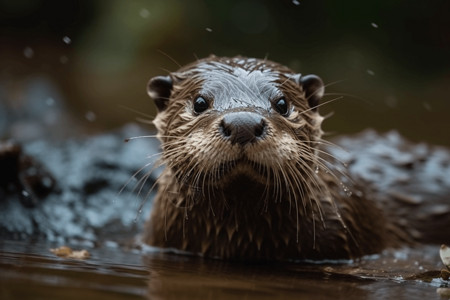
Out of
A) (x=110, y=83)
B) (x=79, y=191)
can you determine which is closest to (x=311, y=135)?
(x=79, y=191)

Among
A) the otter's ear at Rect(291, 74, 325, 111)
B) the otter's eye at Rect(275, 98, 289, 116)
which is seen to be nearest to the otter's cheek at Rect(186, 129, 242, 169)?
the otter's eye at Rect(275, 98, 289, 116)

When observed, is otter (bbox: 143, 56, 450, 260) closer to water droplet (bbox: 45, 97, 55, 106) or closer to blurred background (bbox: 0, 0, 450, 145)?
water droplet (bbox: 45, 97, 55, 106)

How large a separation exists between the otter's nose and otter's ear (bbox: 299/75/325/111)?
2.57 ft

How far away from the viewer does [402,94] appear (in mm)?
10086

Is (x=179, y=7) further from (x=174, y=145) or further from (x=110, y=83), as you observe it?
(x=174, y=145)

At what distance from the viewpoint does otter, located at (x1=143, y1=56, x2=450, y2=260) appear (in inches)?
106

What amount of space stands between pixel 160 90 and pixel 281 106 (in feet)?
2.04

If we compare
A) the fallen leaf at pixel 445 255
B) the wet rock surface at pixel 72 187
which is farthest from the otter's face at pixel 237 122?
the wet rock surface at pixel 72 187

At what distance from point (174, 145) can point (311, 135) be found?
580 mm

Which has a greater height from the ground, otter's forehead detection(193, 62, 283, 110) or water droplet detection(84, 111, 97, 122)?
water droplet detection(84, 111, 97, 122)

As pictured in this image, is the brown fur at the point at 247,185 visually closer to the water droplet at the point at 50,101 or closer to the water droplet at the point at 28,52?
the water droplet at the point at 50,101

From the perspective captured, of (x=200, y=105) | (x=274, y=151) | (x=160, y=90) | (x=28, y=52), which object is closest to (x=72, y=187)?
(x=160, y=90)

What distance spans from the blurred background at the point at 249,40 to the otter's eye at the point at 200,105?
6264mm

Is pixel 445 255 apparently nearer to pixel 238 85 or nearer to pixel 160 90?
pixel 238 85
